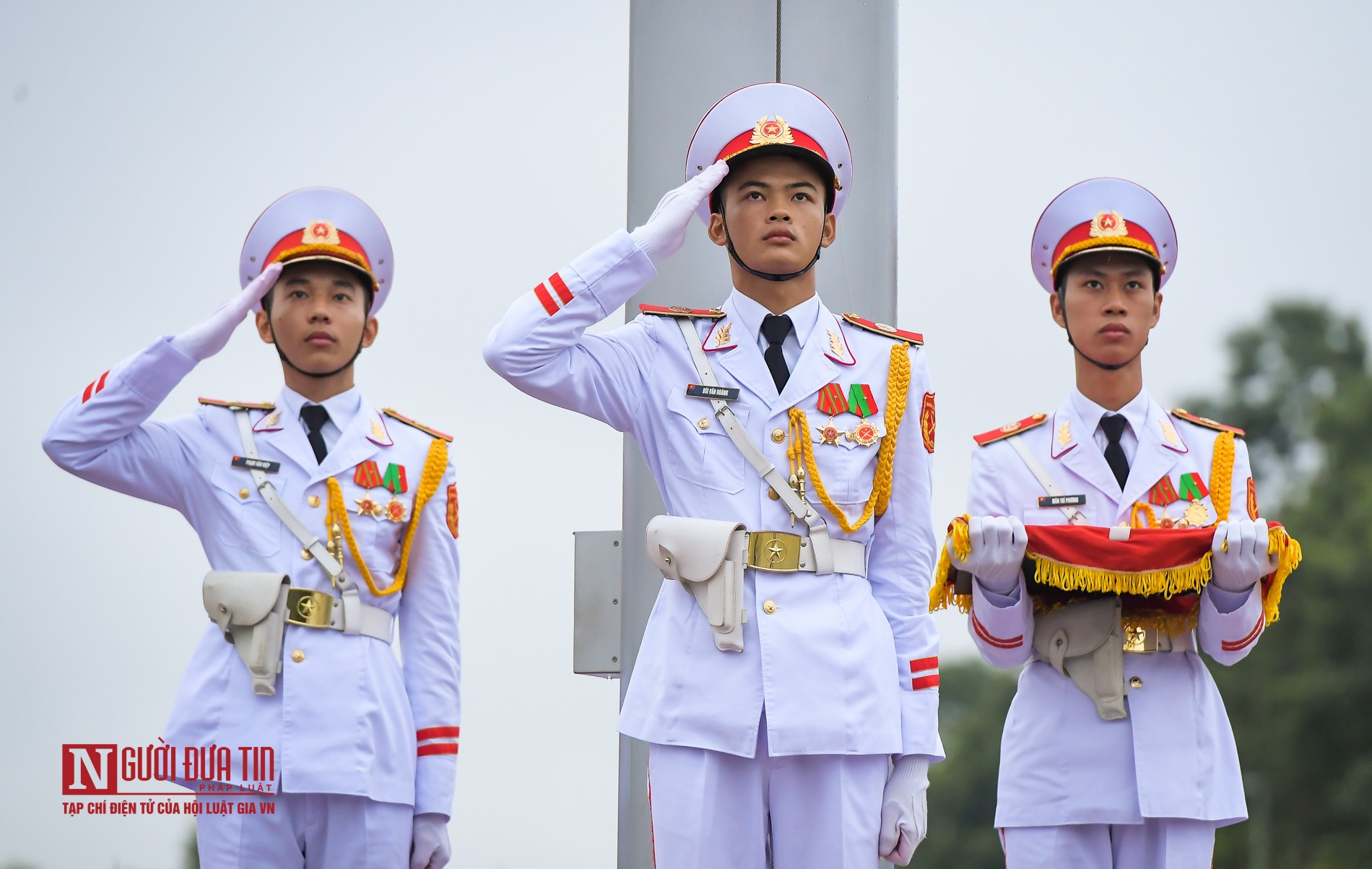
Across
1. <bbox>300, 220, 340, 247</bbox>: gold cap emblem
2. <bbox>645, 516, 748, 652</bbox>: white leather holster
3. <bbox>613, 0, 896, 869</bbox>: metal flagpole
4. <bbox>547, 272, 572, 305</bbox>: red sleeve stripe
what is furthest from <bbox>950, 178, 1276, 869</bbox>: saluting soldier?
<bbox>300, 220, 340, 247</bbox>: gold cap emblem

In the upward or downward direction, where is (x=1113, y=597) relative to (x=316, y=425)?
downward

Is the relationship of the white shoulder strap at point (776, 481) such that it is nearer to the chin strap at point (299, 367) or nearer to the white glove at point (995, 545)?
the white glove at point (995, 545)

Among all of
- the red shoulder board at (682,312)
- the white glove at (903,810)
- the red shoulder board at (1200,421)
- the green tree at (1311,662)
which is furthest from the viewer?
the green tree at (1311,662)

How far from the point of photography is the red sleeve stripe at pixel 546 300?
13.1 feet

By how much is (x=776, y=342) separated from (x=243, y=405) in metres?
1.62

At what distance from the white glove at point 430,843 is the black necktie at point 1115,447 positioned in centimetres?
209

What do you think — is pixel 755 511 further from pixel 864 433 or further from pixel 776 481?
pixel 864 433

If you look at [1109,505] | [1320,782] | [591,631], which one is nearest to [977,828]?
[1320,782]

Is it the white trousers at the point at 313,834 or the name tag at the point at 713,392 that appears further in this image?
the white trousers at the point at 313,834

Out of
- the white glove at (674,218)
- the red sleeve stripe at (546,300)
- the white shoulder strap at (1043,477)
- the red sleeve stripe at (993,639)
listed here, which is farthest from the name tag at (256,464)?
the white shoulder strap at (1043,477)

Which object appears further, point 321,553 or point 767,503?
point 321,553

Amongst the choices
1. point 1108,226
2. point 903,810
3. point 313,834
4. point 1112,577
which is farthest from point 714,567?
point 1108,226

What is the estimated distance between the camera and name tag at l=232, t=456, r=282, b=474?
4602 mm

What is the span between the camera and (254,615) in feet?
14.3
